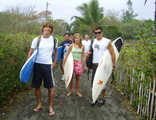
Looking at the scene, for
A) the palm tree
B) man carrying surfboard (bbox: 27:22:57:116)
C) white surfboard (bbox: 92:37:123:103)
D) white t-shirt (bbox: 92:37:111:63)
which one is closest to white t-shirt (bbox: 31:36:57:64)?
man carrying surfboard (bbox: 27:22:57:116)

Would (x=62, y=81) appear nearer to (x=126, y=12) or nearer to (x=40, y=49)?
(x=40, y=49)

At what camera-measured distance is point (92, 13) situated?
904 inches

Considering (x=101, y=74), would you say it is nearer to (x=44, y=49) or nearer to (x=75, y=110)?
(x=75, y=110)

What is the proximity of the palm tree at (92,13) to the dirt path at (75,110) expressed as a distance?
19526mm

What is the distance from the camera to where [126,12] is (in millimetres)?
67750

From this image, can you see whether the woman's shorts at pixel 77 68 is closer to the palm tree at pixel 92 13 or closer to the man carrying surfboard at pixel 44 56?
the man carrying surfboard at pixel 44 56

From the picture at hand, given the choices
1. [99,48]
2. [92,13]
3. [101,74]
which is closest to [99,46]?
[99,48]

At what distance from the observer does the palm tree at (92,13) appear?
22719 mm

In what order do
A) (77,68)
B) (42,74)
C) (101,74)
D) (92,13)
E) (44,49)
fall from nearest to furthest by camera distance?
1. (44,49)
2. (42,74)
3. (101,74)
4. (77,68)
5. (92,13)

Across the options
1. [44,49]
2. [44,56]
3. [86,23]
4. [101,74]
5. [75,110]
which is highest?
[86,23]

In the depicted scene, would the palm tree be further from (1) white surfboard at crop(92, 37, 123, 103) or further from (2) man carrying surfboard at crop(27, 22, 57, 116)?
(2) man carrying surfboard at crop(27, 22, 57, 116)

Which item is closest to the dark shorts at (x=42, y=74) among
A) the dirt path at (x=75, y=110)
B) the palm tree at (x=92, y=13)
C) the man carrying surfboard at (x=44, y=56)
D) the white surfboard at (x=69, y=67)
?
the man carrying surfboard at (x=44, y=56)

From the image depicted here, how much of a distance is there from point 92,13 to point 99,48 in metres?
20.4

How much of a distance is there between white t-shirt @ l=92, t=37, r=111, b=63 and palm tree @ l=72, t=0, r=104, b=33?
19.5 m
